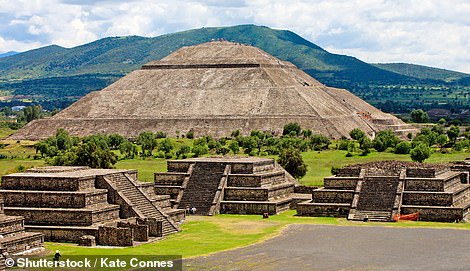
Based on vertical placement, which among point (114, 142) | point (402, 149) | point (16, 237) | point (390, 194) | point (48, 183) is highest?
point (114, 142)

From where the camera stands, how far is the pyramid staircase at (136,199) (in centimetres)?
5619

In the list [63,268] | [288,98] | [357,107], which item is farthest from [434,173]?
[357,107]

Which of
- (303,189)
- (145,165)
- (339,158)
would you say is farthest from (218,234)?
(339,158)

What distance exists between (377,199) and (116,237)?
20.4 m

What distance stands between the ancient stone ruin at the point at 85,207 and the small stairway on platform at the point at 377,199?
12.8 meters

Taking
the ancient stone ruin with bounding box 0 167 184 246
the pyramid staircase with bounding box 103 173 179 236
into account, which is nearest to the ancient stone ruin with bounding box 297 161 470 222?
the pyramid staircase with bounding box 103 173 179 236

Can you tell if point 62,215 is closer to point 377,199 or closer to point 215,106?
point 377,199

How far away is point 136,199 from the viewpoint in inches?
2267

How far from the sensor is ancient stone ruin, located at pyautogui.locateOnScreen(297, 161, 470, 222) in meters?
62.2

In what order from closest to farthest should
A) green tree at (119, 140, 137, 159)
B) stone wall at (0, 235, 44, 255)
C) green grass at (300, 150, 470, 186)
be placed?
stone wall at (0, 235, 44, 255), green grass at (300, 150, 470, 186), green tree at (119, 140, 137, 159)

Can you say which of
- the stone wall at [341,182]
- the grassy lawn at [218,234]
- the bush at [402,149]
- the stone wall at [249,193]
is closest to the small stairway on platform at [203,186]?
the stone wall at [249,193]

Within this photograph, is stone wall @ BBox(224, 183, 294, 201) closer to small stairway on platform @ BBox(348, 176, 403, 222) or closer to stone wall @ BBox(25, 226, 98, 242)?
small stairway on platform @ BBox(348, 176, 403, 222)

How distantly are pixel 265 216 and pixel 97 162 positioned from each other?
2554 centimetres

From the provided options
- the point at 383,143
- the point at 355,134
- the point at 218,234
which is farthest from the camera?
the point at 355,134
